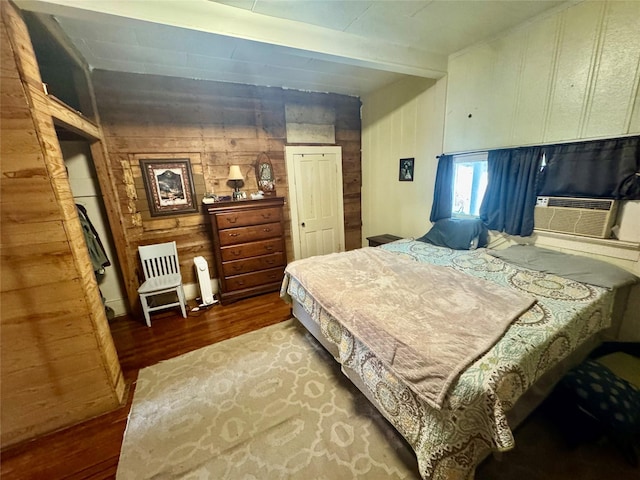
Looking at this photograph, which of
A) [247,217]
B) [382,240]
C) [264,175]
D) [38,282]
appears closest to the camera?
[38,282]

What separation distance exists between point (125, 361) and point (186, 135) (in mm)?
2546

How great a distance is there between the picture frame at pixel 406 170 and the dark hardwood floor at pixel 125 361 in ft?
7.91

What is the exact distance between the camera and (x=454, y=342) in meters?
1.21

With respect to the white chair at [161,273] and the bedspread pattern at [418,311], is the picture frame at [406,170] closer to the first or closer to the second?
the bedspread pattern at [418,311]

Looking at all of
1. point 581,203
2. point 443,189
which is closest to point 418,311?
point 581,203

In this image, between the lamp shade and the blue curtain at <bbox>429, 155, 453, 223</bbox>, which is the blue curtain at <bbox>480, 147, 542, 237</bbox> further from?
the lamp shade

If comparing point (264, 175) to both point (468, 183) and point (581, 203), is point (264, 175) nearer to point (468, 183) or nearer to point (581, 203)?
point (468, 183)

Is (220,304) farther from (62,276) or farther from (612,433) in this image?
(612,433)

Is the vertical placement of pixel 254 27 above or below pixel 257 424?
above

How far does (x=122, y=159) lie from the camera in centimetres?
286

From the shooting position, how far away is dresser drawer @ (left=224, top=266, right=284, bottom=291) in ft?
10.6

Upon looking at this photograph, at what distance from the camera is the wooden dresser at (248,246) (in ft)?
10.2

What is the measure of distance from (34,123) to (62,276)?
2.92 ft

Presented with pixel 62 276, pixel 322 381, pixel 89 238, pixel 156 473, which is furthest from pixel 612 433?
pixel 89 238
